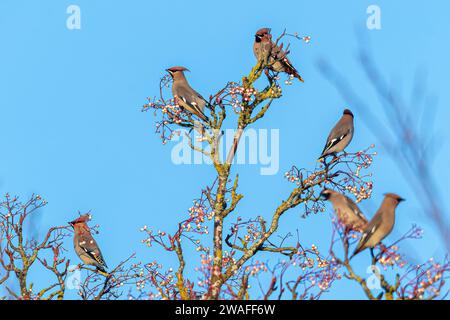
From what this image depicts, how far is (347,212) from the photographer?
27.5 ft

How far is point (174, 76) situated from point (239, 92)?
8.17ft

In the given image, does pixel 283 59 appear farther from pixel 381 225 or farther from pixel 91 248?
pixel 381 225

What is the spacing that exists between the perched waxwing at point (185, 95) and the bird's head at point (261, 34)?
1.30m

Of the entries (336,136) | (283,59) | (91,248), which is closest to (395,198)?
(336,136)

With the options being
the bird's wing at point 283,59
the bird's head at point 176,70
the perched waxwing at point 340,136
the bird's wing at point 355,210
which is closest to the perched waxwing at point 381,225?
Result: the bird's wing at point 355,210

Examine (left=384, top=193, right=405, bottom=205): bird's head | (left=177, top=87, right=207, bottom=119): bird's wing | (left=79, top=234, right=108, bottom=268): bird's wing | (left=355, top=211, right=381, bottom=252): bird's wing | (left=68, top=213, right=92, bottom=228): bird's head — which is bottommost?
(left=355, top=211, right=381, bottom=252): bird's wing

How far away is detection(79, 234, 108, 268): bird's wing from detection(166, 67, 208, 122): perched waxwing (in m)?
2.56

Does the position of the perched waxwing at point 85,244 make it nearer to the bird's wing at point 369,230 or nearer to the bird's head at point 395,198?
the bird's head at point 395,198

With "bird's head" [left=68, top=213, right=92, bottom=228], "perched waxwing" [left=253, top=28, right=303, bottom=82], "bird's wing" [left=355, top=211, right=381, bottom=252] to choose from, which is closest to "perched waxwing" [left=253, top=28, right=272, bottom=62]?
"perched waxwing" [left=253, top=28, right=303, bottom=82]

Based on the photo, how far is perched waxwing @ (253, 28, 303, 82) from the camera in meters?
11.9

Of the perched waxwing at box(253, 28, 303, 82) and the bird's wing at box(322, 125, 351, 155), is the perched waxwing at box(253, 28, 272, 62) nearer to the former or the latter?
the perched waxwing at box(253, 28, 303, 82)

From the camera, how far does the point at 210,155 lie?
11445 mm

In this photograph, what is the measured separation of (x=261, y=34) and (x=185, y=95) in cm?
186
